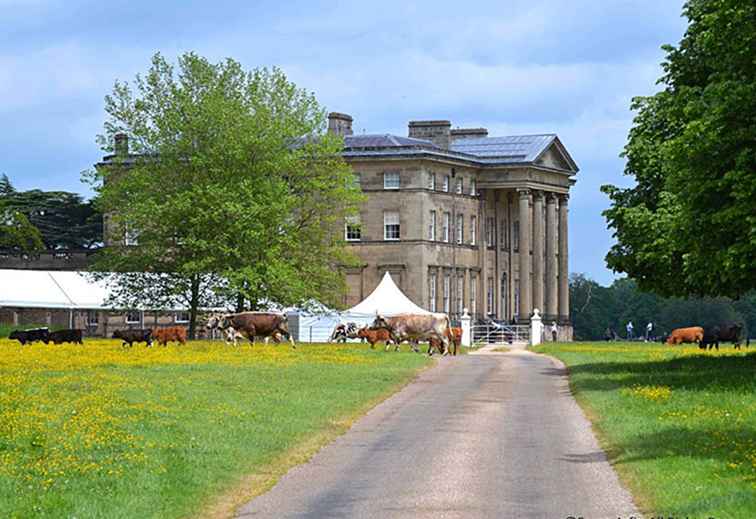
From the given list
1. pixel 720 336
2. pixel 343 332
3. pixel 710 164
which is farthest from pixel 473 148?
pixel 710 164

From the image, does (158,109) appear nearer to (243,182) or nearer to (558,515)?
(243,182)

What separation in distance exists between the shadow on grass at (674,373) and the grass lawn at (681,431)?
37mm

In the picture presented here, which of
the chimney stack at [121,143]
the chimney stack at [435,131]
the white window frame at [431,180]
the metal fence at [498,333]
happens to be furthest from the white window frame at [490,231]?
the chimney stack at [121,143]

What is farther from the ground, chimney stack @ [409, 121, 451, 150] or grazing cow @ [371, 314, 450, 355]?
chimney stack @ [409, 121, 451, 150]

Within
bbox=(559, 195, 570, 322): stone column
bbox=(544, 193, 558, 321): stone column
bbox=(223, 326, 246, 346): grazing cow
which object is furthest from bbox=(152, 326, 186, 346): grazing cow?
bbox=(559, 195, 570, 322): stone column

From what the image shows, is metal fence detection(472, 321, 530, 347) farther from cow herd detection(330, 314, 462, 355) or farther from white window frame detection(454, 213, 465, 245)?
cow herd detection(330, 314, 462, 355)

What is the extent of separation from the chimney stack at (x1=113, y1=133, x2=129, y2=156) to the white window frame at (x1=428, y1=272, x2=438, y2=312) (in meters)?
42.9

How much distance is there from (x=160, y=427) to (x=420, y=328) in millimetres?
40443

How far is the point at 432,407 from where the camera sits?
115ft

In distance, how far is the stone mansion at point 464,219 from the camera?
12419 cm

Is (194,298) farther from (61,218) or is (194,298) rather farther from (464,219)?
(61,218)

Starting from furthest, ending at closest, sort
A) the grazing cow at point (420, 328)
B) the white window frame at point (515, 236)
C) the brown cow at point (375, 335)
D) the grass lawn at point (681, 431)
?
the white window frame at point (515, 236)
the brown cow at point (375, 335)
the grazing cow at point (420, 328)
the grass lawn at point (681, 431)

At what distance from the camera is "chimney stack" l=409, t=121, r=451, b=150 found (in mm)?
130750

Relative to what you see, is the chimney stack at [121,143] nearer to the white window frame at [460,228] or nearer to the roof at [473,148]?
the roof at [473,148]
